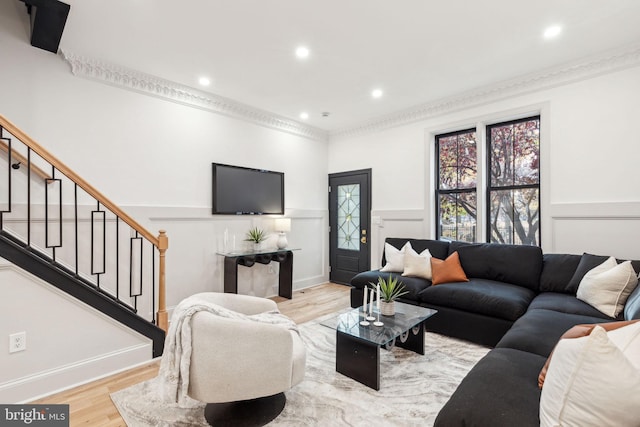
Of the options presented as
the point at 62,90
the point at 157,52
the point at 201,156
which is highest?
the point at 157,52

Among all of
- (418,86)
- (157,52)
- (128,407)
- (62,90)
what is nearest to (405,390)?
(128,407)

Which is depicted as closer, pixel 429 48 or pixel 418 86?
pixel 429 48

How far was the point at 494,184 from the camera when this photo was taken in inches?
163

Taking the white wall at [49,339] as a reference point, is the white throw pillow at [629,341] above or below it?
above

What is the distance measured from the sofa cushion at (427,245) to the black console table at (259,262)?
1.49 m

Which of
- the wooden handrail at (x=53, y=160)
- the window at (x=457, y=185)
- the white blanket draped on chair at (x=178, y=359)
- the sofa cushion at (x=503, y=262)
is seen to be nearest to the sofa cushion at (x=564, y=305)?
the sofa cushion at (x=503, y=262)

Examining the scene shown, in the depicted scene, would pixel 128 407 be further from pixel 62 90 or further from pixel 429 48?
pixel 429 48

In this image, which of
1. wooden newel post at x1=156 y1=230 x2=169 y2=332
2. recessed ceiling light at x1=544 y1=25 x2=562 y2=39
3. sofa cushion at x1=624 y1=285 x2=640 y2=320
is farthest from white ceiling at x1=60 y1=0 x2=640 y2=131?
sofa cushion at x1=624 y1=285 x2=640 y2=320

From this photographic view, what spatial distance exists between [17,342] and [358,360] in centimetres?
244

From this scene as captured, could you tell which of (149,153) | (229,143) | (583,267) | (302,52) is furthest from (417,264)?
(149,153)

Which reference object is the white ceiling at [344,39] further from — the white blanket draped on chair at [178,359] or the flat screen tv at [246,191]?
the white blanket draped on chair at [178,359]

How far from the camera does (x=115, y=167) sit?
132 inches

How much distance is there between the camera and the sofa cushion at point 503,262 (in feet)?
10.9

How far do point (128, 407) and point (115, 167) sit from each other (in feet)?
7.97
